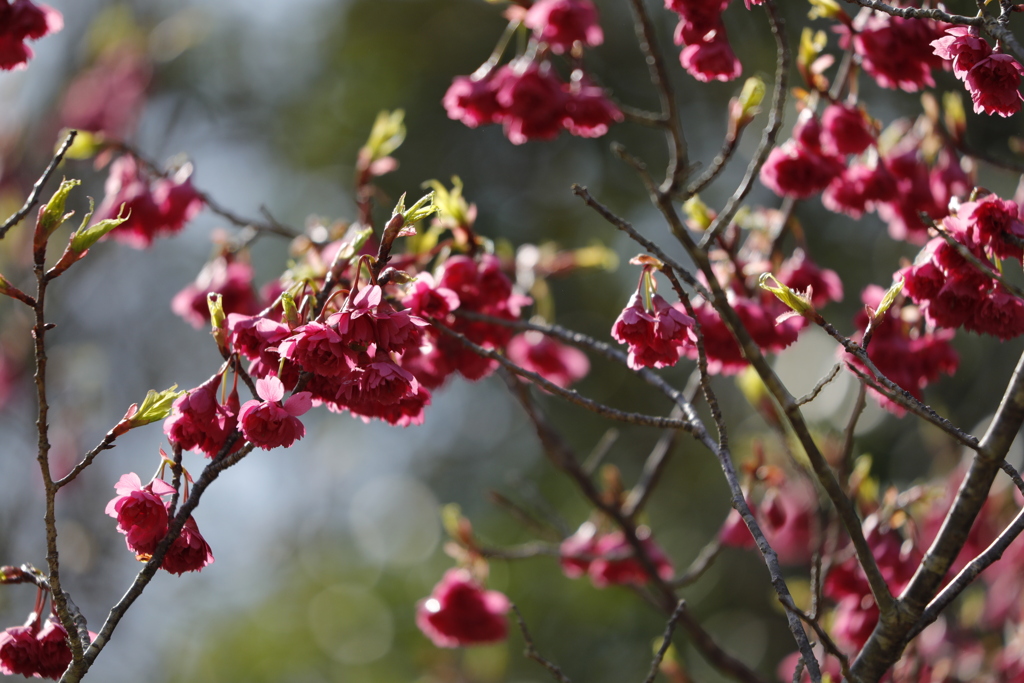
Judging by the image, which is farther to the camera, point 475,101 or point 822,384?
point 475,101

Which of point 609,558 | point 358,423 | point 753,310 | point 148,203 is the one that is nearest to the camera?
point 753,310

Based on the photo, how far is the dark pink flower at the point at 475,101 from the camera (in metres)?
1.68

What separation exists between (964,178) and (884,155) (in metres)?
0.16

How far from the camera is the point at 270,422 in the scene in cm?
101

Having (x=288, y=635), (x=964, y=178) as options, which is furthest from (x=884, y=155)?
(x=288, y=635)

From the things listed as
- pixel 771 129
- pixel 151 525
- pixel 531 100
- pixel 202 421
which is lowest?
pixel 151 525

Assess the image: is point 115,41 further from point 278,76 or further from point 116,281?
point 278,76

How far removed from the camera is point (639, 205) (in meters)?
5.37

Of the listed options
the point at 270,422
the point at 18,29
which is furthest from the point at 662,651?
the point at 18,29

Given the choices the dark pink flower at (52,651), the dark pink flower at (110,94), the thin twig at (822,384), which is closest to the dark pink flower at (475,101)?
the thin twig at (822,384)

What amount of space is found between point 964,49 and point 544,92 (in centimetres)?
78

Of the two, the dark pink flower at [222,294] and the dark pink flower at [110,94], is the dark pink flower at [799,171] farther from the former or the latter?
the dark pink flower at [110,94]

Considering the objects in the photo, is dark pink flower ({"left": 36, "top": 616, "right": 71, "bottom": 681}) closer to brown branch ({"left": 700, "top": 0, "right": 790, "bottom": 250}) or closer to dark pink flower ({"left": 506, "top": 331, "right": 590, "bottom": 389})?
brown branch ({"left": 700, "top": 0, "right": 790, "bottom": 250})

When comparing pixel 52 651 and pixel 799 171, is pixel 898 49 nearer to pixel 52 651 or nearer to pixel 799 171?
pixel 799 171
